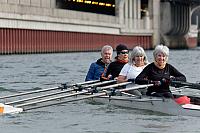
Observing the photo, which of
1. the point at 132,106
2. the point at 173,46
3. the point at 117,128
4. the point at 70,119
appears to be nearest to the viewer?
the point at 117,128

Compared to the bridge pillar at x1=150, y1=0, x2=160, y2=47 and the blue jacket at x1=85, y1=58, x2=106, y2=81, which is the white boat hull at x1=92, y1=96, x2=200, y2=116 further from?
the bridge pillar at x1=150, y1=0, x2=160, y2=47

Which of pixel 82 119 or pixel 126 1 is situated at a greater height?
pixel 126 1

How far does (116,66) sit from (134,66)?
1611mm

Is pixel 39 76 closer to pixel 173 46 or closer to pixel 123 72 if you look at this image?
pixel 123 72

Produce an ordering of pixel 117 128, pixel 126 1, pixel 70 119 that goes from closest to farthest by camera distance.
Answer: pixel 117 128 < pixel 70 119 < pixel 126 1

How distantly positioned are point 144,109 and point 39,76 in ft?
53.7

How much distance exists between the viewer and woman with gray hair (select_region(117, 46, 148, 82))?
17000 mm

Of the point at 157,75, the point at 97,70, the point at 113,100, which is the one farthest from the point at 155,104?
the point at 97,70

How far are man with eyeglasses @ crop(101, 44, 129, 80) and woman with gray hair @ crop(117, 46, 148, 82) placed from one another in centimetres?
94

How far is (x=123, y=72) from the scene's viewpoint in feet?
57.7

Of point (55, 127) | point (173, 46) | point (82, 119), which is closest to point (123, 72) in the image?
point (82, 119)

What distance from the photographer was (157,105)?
16.4 m

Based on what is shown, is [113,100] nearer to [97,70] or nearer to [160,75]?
[97,70]

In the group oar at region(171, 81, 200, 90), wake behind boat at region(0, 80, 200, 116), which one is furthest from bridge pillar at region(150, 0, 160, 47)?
oar at region(171, 81, 200, 90)
